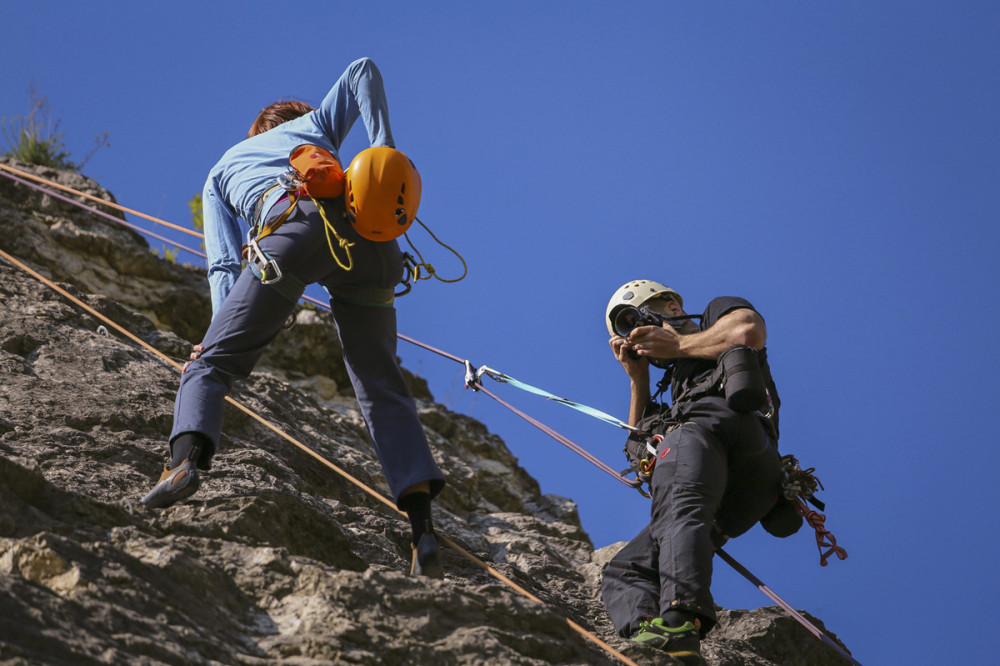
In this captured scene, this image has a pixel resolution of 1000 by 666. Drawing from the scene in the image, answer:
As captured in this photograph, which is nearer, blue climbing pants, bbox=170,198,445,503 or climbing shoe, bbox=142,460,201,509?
climbing shoe, bbox=142,460,201,509

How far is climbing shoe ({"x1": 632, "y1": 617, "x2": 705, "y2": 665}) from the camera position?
3637 mm

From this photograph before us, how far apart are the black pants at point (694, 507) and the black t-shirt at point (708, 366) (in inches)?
8.5

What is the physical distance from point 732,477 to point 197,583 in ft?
7.29

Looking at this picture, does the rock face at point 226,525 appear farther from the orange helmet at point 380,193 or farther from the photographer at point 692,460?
the orange helmet at point 380,193

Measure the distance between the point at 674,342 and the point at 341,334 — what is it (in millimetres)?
1440

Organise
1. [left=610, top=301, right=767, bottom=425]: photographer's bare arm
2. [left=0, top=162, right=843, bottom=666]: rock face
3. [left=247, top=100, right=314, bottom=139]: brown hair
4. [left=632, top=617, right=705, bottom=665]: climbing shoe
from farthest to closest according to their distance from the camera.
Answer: [left=247, top=100, right=314, bottom=139]: brown hair → [left=610, top=301, right=767, bottom=425]: photographer's bare arm → [left=632, top=617, right=705, bottom=665]: climbing shoe → [left=0, top=162, right=843, bottom=666]: rock face

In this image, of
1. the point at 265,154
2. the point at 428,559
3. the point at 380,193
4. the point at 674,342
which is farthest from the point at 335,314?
the point at 674,342

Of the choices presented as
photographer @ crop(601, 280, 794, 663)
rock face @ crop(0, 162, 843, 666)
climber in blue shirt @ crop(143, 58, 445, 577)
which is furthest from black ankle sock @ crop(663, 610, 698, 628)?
climber in blue shirt @ crop(143, 58, 445, 577)

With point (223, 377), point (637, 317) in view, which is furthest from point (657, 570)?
point (223, 377)

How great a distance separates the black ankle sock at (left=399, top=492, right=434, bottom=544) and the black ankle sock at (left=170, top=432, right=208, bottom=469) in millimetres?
735

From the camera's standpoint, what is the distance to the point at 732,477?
4340mm

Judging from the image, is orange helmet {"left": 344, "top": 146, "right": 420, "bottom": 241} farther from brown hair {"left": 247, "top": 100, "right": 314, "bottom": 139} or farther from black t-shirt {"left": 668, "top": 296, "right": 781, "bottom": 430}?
black t-shirt {"left": 668, "top": 296, "right": 781, "bottom": 430}

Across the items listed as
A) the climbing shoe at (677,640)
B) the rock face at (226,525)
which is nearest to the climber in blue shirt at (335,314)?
the rock face at (226,525)

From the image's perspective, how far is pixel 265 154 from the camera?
4.38m
